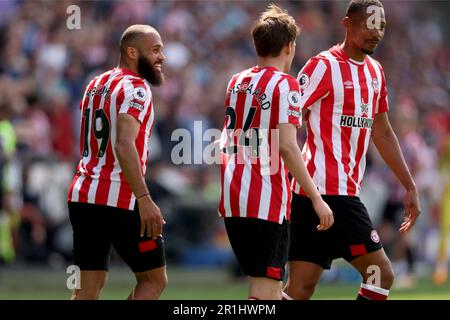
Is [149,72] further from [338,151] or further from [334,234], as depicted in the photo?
[334,234]

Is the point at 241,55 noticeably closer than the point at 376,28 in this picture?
No

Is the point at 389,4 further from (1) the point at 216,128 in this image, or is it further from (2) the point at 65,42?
(2) the point at 65,42

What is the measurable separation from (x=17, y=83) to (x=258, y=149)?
10.1 meters

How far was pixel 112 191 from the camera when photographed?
7.82m

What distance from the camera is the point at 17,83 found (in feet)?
55.4

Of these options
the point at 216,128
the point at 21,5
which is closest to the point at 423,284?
the point at 216,128

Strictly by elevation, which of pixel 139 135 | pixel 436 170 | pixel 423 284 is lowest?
pixel 423 284

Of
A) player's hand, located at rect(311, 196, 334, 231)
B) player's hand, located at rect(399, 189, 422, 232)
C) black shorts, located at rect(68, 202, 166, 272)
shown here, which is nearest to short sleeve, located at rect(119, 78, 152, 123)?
black shorts, located at rect(68, 202, 166, 272)

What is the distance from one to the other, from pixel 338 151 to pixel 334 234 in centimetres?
60

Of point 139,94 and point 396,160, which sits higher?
point 139,94

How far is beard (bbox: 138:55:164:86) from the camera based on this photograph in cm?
796

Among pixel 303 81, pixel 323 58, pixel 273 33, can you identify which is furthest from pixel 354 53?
pixel 273 33

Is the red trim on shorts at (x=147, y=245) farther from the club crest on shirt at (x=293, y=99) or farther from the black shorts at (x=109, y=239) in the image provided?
the club crest on shirt at (x=293, y=99)
